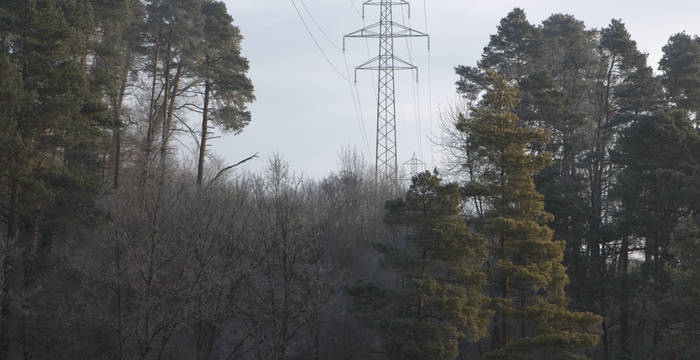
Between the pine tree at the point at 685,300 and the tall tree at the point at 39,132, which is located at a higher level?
the tall tree at the point at 39,132

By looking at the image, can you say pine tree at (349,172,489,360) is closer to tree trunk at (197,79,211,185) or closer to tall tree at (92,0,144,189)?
tall tree at (92,0,144,189)

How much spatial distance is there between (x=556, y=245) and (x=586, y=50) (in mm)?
20491

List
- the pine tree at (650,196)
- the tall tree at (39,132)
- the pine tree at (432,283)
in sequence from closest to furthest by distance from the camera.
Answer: the pine tree at (432,283)
the tall tree at (39,132)
the pine tree at (650,196)

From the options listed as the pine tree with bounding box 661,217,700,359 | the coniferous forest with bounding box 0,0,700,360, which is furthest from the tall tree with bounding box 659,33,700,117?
the pine tree with bounding box 661,217,700,359

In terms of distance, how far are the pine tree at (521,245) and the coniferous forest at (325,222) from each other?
0.24 feet

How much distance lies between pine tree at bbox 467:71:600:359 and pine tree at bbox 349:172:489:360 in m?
0.98

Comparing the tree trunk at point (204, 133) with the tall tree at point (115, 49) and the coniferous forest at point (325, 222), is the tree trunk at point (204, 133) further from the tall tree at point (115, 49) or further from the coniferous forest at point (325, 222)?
the tall tree at point (115, 49)

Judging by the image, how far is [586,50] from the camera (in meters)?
35.4

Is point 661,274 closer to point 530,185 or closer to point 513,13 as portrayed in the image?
point 530,185

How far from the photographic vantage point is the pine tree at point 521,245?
18172 mm

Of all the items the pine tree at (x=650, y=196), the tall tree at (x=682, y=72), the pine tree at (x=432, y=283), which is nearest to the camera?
the pine tree at (x=432, y=283)

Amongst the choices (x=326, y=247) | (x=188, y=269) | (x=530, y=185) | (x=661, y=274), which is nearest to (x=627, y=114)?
(x=661, y=274)

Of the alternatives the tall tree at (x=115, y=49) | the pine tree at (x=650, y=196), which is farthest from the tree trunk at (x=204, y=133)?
the pine tree at (x=650, y=196)

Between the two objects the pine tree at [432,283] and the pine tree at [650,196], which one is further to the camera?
the pine tree at [650,196]
